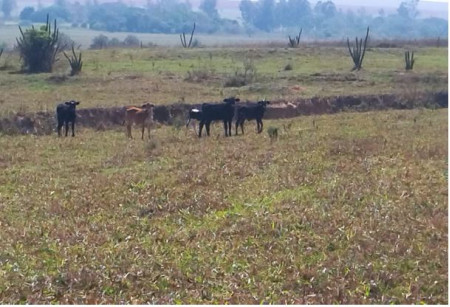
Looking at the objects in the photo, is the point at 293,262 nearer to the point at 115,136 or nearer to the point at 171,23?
the point at 115,136

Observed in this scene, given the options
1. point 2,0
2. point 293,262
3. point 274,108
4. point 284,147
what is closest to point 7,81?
point 274,108

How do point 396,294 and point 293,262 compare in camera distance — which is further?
point 293,262

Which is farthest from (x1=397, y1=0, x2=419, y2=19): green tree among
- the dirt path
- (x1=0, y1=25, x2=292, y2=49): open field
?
the dirt path

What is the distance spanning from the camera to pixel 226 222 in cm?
1141

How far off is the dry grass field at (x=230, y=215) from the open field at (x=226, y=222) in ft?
0.08

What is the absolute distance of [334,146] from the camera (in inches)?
709

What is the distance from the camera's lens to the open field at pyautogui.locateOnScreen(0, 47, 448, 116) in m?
28.6

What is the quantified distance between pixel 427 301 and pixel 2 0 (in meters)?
199

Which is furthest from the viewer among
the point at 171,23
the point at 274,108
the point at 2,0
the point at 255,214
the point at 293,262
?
the point at 2,0

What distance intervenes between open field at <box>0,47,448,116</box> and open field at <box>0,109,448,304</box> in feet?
30.8

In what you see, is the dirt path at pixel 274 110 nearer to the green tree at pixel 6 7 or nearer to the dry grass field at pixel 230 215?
the dry grass field at pixel 230 215

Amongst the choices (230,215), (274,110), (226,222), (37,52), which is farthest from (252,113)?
(37,52)

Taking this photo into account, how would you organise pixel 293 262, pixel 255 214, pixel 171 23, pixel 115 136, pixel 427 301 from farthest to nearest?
pixel 171 23 → pixel 115 136 → pixel 255 214 → pixel 293 262 → pixel 427 301

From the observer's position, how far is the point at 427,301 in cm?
842
